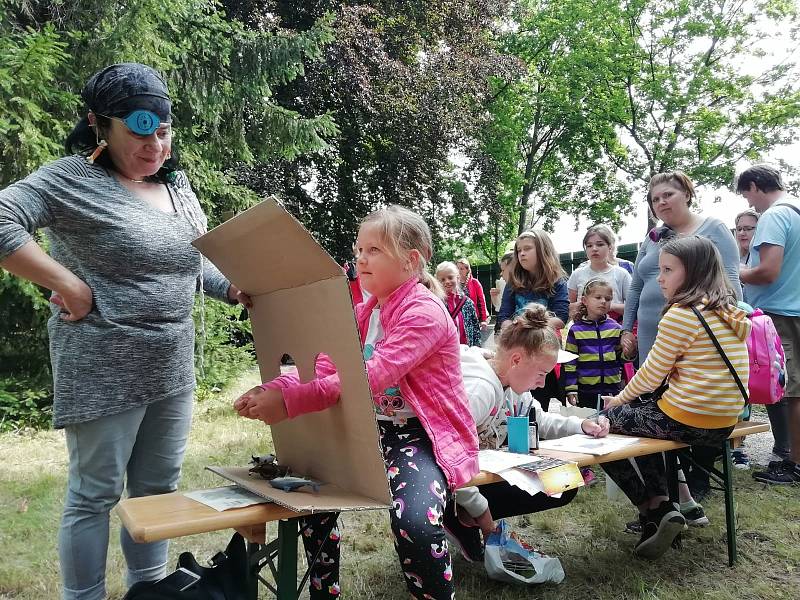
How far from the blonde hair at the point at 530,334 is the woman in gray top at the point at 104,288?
1.45 metres

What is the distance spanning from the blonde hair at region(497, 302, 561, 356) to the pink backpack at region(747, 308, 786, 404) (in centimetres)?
140

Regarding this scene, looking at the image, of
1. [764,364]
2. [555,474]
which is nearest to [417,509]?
[555,474]

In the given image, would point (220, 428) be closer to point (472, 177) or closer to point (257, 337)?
point (257, 337)

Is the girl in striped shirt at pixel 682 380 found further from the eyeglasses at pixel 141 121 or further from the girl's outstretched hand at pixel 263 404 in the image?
the eyeglasses at pixel 141 121

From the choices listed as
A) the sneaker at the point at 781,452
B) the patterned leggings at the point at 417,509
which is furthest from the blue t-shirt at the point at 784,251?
the patterned leggings at the point at 417,509

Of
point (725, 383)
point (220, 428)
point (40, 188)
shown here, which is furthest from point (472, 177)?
point (40, 188)

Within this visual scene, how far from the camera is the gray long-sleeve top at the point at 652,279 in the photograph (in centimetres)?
395

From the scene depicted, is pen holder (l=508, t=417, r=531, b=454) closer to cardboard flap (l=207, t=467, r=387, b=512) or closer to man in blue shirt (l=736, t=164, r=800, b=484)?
cardboard flap (l=207, t=467, r=387, b=512)

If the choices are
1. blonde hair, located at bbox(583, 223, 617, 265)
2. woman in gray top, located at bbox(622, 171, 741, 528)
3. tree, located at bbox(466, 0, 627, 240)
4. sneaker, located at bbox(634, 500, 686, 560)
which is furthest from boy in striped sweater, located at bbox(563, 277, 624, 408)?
tree, located at bbox(466, 0, 627, 240)

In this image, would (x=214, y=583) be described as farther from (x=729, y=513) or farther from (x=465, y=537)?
(x=729, y=513)

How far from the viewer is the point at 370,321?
2.55 meters

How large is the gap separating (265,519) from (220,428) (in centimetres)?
485

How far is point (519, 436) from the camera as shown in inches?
115

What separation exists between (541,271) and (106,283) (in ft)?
11.6
